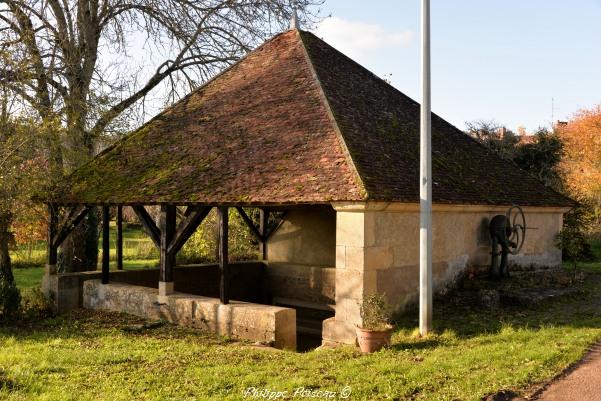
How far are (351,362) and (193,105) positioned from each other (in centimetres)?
829

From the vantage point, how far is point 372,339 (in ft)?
23.5

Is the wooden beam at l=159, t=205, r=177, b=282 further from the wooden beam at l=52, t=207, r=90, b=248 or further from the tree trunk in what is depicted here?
the tree trunk

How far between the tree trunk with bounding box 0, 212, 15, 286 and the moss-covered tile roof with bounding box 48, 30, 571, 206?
42.3 inches

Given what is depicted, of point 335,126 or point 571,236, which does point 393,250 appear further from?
point 571,236

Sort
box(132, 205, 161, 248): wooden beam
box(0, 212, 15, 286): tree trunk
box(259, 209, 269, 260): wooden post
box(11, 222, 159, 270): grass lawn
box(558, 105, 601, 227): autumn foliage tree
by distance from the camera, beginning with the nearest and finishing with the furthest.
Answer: box(132, 205, 161, 248): wooden beam → box(0, 212, 15, 286): tree trunk → box(259, 209, 269, 260): wooden post → box(11, 222, 159, 270): grass lawn → box(558, 105, 601, 227): autumn foliage tree

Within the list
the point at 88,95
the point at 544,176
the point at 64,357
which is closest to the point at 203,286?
the point at 88,95

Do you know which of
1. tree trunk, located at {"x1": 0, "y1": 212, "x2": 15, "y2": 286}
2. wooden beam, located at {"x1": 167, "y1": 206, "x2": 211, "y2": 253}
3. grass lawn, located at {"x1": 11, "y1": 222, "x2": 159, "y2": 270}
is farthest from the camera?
grass lawn, located at {"x1": 11, "y1": 222, "x2": 159, "y2": 270}

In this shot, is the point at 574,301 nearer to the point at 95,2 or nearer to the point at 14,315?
the point at 14,315

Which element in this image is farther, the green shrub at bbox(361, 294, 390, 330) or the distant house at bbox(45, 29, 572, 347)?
the distant house at bbox(45, 29, 572, 347)

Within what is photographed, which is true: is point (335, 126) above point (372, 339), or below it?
above

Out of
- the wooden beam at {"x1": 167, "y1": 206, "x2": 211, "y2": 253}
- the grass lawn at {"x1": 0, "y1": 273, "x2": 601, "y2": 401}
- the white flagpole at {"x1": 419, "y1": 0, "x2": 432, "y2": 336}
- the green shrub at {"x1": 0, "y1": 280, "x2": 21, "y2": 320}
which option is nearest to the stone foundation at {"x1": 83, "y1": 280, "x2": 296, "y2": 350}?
the grass lawn at {"x1": 0, "y1": 273, "x2": 601, "y2": 401}

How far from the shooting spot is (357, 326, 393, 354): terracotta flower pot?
282 inches

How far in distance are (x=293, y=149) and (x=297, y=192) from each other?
1461 mm

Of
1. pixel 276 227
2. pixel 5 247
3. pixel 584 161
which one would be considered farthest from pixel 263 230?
pixel 584 161
